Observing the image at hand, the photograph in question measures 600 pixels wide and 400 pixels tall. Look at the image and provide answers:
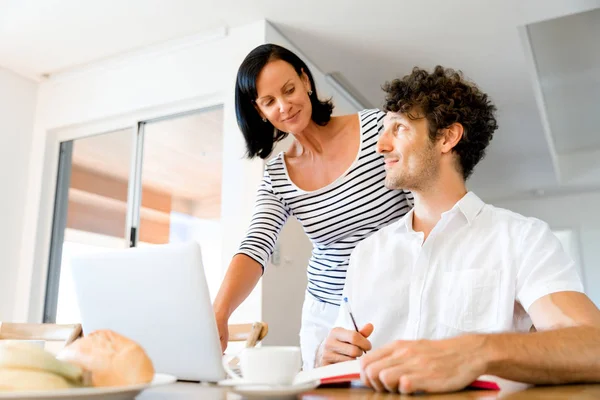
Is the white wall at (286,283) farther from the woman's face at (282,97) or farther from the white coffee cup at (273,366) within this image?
the white coffee cup at (273,366)

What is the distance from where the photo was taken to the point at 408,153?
1.31 meters

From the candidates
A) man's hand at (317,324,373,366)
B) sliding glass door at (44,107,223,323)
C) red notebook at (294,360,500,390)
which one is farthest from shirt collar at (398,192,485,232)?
sliding glass door at (44,107,223,323)

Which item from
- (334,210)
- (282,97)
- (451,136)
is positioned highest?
(282,97)

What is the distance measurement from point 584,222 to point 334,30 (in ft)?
15.4

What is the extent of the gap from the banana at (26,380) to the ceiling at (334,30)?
8.35 feet

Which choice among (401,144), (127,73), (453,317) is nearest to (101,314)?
(453,317)

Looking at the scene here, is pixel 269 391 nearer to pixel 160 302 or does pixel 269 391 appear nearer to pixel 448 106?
pixel 160 302

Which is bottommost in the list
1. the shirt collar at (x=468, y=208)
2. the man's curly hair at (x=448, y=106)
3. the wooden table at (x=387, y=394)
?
the wooden table at (x=387, y=394)

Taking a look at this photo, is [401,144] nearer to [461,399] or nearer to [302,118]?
[302,118]

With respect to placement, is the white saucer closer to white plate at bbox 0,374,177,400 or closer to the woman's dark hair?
white plate at bbox 0,374,177,400

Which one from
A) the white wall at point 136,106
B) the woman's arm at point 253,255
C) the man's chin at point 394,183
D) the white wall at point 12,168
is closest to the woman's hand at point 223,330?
the woman's arm at point 253,255

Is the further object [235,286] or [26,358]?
[235,286]

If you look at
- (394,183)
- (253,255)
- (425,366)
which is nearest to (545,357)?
(425,366)

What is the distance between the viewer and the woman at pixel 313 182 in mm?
1525
